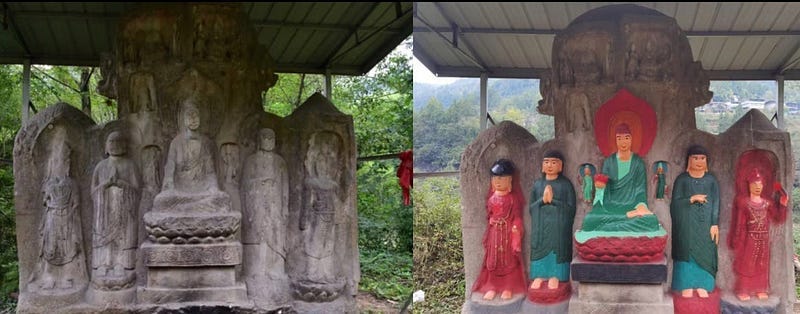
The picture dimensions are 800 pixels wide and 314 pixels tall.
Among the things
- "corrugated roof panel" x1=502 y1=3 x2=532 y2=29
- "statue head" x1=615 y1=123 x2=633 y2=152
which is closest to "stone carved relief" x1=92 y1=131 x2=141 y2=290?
"corrugated roof panel" x1=502 y1=3 x2=532 y2=29

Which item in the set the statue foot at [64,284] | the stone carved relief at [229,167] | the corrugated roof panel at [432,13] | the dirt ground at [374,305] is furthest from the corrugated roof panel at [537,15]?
the statue foot at [64,284]

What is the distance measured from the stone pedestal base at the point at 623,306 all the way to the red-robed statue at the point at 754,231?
51cm

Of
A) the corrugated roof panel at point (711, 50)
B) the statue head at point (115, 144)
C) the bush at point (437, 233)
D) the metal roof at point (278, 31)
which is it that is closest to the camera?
the statue head at point (115, 144)

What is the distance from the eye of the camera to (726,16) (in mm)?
5238

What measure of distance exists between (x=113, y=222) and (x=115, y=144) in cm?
47

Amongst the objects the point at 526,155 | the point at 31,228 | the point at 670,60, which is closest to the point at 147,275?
the point at 31,228

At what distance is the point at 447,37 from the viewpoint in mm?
5590

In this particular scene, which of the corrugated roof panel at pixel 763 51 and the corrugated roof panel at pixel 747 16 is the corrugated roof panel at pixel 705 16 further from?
the corrugated roof panel at pixel 763 51

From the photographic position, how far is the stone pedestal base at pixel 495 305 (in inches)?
170

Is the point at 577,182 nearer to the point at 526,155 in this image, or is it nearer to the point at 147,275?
the point at 526,155

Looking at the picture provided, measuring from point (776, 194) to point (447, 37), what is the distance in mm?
2772

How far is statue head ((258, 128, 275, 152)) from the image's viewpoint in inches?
162

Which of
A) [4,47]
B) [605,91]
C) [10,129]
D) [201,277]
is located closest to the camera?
[201,277]

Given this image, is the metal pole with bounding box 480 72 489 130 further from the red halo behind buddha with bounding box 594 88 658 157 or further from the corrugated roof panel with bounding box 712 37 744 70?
the red halo behind buddha with bounding box 594 88 658 157
